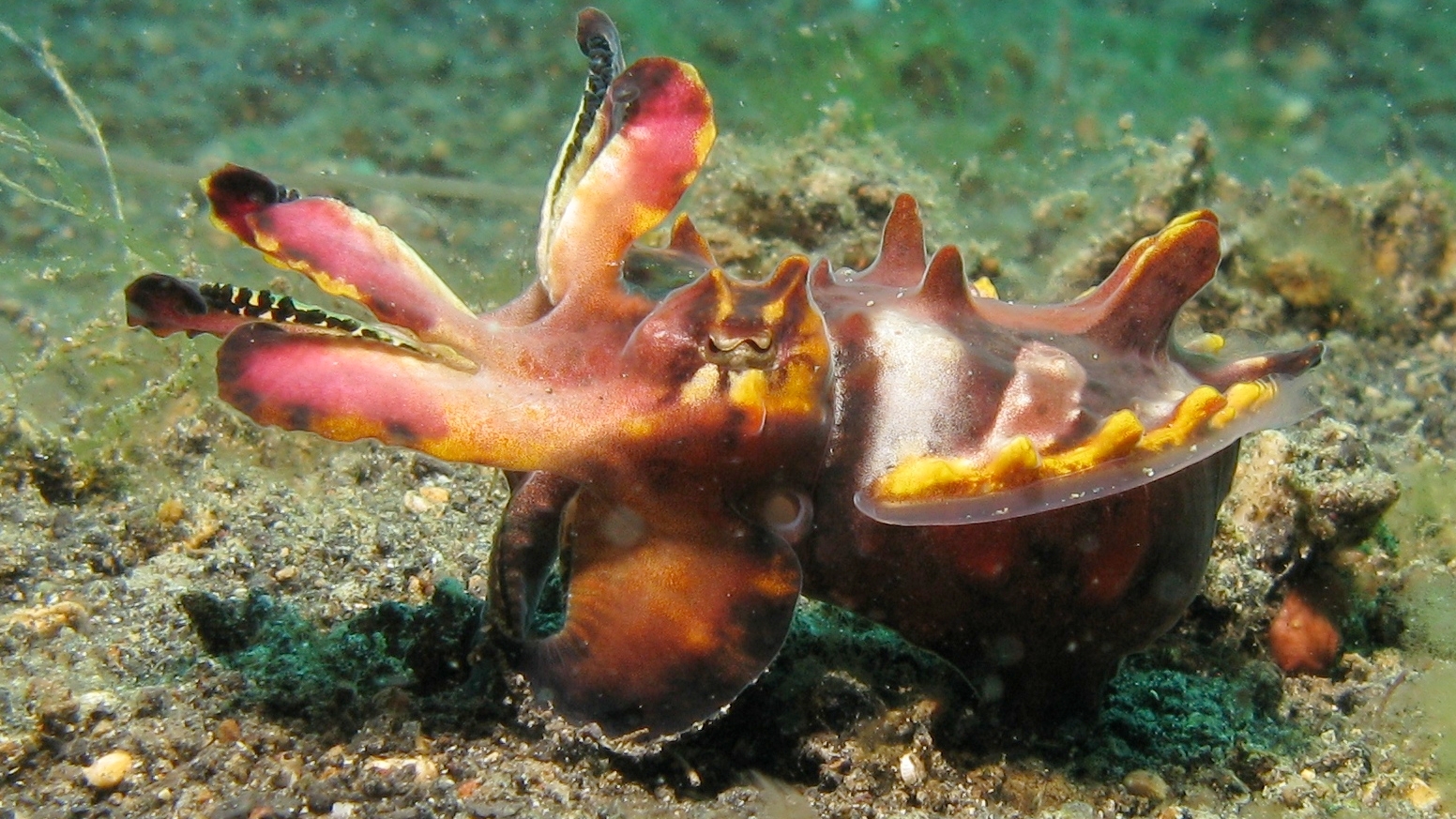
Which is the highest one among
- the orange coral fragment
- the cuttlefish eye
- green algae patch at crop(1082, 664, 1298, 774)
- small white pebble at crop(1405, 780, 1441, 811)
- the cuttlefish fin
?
the cuttlefish eye

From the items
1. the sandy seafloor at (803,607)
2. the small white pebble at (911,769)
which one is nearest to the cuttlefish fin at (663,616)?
the sandy seafloor at (803,607)

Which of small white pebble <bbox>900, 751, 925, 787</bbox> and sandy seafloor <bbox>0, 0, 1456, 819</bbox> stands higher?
sandy seafloor <bbox>0, 0, 1456, 819</bbox>

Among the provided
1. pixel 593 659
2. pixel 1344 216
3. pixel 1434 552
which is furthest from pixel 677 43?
pixel 593 659

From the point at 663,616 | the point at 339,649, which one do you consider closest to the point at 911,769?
the point at 663,616

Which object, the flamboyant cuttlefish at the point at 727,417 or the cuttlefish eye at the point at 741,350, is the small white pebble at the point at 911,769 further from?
the cuttlefish eye at the point at 741,350

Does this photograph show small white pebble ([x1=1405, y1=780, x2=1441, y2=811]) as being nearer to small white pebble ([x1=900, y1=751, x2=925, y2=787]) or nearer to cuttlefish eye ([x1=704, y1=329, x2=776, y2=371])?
small white pebble ([x1=900, y1=751, x2=925, y2=787])

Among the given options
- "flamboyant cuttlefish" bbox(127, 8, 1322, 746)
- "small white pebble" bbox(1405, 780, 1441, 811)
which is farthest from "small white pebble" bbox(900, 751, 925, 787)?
"small white pebble" bbox(1405, 780, 1441, 811)
